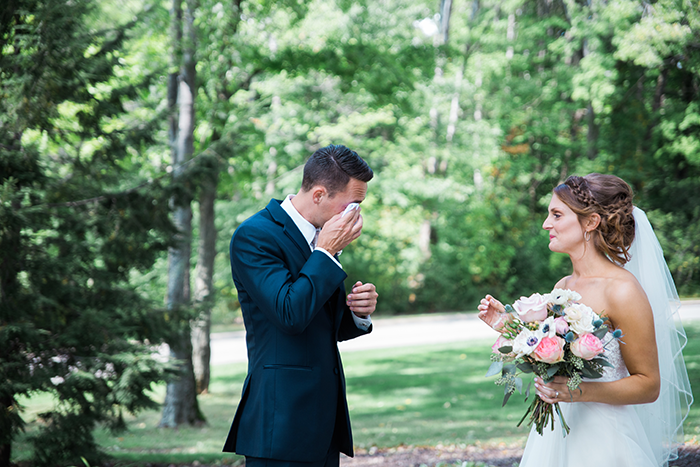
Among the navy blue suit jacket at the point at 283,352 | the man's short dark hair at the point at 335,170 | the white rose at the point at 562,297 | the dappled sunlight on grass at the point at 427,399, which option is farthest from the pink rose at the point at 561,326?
the dappled sunlight on grass at the point at 427,399

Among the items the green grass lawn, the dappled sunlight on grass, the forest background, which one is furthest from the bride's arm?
the dappled sunlight on grass

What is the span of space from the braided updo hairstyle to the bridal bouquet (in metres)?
0.52

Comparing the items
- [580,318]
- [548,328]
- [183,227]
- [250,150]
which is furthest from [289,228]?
[250,150]

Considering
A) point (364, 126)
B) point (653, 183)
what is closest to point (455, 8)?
point (653, 183)

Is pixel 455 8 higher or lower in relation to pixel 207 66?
higher

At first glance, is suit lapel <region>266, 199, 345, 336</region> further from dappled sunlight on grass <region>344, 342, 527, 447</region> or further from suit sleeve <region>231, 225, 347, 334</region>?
dappled sunlight on grass <region>344, 342, 527, 447</region>

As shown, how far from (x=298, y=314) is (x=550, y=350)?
3.77 ft

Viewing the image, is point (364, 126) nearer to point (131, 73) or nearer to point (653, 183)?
point (131, 73)

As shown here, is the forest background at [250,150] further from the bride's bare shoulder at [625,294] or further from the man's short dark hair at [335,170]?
the bride's bare shoulder at [625,294]

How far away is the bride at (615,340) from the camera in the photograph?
2781 millimetres

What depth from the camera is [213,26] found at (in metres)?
8.99

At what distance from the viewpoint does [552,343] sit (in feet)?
8.38

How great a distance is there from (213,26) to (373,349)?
10.0 meters

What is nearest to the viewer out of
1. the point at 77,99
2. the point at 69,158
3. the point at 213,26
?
the point at 77,99
